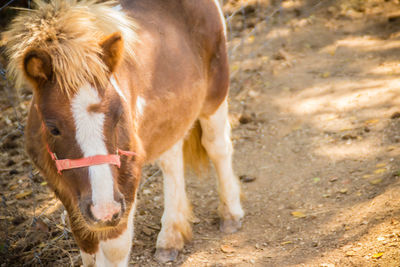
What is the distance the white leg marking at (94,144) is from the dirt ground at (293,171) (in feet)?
4.14

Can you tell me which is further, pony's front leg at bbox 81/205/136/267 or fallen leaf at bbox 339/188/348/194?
fallen leaf at bbox 339/188/348/194

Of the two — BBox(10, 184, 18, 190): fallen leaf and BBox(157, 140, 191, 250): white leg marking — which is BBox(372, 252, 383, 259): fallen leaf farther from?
BBox(10, 184, 18, 190): fallen leaf

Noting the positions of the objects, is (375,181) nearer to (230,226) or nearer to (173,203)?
(230,226)

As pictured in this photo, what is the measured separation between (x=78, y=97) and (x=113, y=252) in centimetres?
90

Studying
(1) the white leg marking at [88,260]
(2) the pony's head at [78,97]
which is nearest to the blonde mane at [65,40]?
(2) the pony's head at [78,97]

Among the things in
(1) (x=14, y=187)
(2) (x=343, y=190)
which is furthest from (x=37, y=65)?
(2) (x=343, y=190)

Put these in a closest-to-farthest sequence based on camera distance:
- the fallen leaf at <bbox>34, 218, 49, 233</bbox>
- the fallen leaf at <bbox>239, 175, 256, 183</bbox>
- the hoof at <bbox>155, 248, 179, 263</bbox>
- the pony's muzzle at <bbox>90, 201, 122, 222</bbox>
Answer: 1. the pony's muzzle at <bbox>90, 201, 122, 222</bbox>
2. the hoof at <bbox>155, 248, 179, 263</bbox>
3. the fallen leaf at <bbox>34, 218, 49, 233</bbox>
4. the fallen leaf at <bbox>239, 175, 256, 183</bbox>

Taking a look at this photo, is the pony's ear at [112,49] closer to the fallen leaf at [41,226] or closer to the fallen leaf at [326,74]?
the fallen leaf at [41,226]

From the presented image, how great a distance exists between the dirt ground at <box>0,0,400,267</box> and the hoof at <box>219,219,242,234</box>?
5 cm

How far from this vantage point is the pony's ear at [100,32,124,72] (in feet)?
6.27

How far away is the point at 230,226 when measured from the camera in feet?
10.6

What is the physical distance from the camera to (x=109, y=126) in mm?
1830

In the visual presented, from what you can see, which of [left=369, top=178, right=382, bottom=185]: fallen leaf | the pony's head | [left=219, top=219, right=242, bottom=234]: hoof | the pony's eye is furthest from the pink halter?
[left=369, top=178, right=382, bottom=185]: fallen leaf

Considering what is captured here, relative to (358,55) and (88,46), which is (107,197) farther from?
(358,55)
